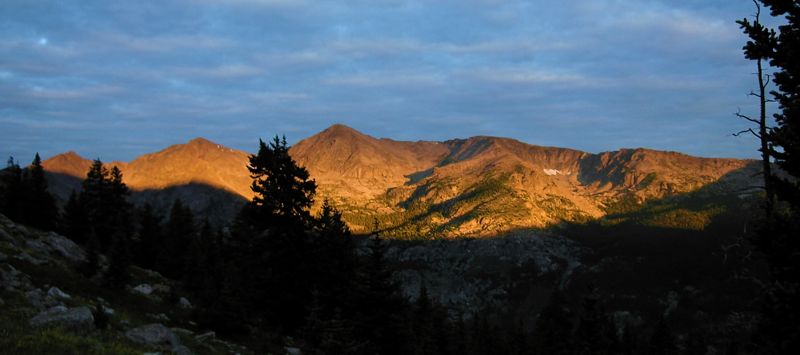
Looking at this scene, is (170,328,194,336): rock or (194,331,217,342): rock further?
(170,328,194,336): rock

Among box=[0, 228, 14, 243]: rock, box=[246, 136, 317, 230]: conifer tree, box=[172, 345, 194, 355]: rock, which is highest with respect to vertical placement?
box=[246, 136, 317, 230]: conifer tree

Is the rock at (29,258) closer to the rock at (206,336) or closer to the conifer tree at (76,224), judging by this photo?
the rock at (206,336)

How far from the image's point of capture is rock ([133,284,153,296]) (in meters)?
35.3

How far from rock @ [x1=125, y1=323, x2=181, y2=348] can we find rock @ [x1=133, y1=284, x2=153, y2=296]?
16.9 metres

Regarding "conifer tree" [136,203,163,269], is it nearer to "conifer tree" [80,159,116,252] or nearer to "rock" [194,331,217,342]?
"conifer tree" [80,159,116,252]

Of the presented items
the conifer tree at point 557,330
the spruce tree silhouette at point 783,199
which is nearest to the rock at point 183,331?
the spruce tree silhouette at point 783,199

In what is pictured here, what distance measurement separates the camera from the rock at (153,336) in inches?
746

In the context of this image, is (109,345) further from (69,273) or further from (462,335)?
(462,335)

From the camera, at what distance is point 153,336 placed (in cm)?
1938

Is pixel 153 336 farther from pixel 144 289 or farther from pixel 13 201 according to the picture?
pixel 13 201

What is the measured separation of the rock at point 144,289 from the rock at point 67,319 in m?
17.8

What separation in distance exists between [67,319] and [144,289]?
2109cm

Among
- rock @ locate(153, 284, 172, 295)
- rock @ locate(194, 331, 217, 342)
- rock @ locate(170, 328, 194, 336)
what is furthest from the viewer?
rock @ locate(153, 284, 172, 295)

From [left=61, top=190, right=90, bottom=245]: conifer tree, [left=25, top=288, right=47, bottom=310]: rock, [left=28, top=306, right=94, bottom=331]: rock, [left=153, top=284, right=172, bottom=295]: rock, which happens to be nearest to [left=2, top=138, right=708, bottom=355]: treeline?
[left=153, top=284, right=172, bottom=295]: rock
